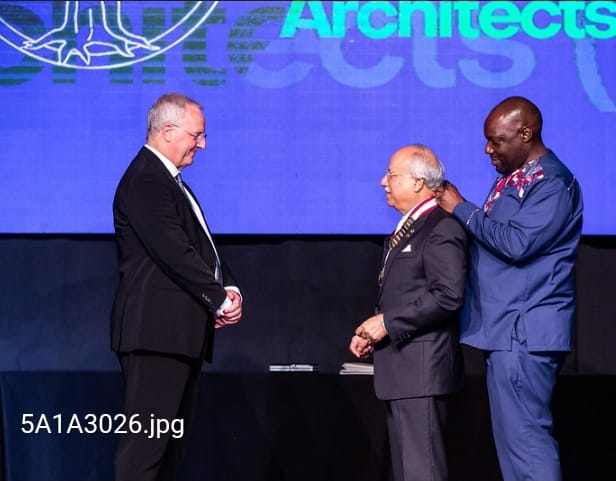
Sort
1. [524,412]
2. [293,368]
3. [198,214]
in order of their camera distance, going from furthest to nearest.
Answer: [293,368] → [198,214] → [524,412]

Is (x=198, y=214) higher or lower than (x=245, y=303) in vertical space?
higher

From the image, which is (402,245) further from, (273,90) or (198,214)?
(273,90)

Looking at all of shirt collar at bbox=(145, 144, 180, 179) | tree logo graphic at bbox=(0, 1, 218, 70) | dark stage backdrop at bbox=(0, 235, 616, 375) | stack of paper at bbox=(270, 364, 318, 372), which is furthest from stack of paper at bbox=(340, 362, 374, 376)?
tree logo graphic at bbox=(0, 1, 218, 70)

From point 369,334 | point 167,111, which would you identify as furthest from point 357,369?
point 167,111

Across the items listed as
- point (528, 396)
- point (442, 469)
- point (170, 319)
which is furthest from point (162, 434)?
point (528, 396)

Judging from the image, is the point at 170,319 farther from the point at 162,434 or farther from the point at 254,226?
the point at 254,226

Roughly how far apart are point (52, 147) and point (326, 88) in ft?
4.12

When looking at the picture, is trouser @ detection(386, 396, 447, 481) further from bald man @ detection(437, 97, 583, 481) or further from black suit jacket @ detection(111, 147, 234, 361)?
black suit jacket @ detection(111, 147, 234, 361)

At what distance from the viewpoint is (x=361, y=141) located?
14.3 ft

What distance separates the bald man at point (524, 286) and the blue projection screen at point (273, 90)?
116cm

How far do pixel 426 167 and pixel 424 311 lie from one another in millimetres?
480

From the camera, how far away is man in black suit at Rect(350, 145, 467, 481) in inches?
123

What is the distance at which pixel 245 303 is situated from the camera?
4.48m

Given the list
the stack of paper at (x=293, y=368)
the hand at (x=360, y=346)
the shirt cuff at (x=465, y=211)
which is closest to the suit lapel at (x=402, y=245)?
the shirt cuff at (x=465, y=211)
